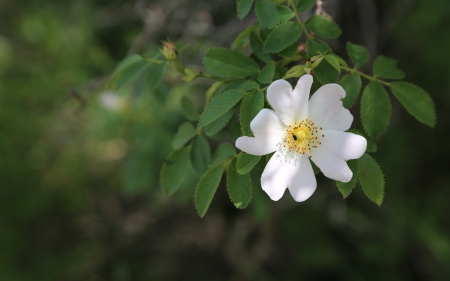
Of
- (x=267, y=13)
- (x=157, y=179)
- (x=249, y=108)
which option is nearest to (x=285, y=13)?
(x=267, y=13)

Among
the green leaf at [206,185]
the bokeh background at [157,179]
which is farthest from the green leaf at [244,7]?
the bokeh background at [157,179]

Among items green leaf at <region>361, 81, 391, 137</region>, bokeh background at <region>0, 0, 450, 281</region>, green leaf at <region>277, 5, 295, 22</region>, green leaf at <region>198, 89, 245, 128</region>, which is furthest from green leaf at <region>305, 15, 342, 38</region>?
bokeh background at <region>0, 0, 450, 281</region>

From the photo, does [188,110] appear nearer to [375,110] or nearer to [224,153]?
[224,153]

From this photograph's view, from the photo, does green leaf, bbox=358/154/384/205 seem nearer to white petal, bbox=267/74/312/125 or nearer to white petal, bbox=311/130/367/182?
white petal, bbox=311/130/367/182

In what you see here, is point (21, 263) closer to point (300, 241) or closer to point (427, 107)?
point (300, 241)

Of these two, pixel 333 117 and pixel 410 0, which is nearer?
pixel 333 117

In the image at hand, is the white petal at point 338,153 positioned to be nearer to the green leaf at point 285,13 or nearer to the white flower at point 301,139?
the white flower at point 301,139

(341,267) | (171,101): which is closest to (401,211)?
(341,267)

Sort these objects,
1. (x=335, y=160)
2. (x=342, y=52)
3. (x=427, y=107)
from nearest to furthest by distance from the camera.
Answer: (x=335, y=160) < (x=427, y=107) < (x=342, y=52)
